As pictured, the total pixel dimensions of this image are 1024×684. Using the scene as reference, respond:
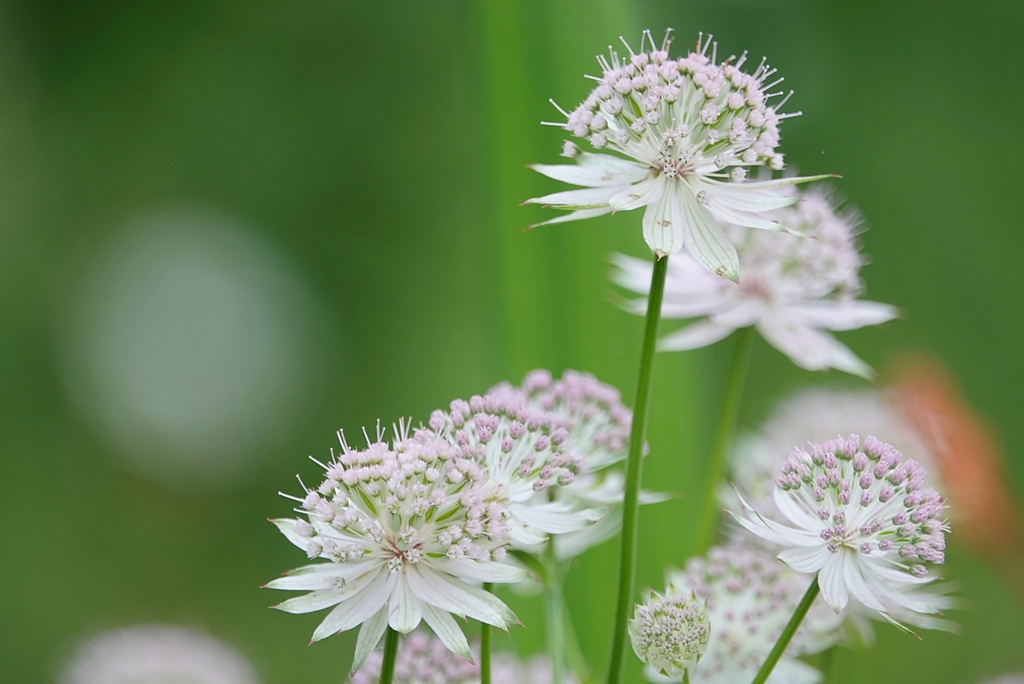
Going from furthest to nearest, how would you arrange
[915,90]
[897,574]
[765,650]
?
[915,90] < [765,650] < [897,574]

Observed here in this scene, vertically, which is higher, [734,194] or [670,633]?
[734,194]

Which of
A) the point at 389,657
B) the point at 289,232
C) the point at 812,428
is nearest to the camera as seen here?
the point at 389,657

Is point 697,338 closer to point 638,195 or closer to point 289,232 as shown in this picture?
point 638,195

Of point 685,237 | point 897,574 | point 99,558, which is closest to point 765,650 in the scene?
point 897,574

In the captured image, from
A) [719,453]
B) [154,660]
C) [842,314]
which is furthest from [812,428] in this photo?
[154,660]

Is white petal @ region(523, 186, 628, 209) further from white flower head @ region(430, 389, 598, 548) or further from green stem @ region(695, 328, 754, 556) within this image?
green stem @ region(695, 328, 754, 556)

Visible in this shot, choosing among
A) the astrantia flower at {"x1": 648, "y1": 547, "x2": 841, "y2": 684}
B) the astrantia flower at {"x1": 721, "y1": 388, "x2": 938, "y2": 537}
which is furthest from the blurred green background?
the astrantia flower at {"x1": 648, "y1": 547, "x2": 841, "y2": 684}

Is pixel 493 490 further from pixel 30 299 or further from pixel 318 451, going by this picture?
pixel 30 299
